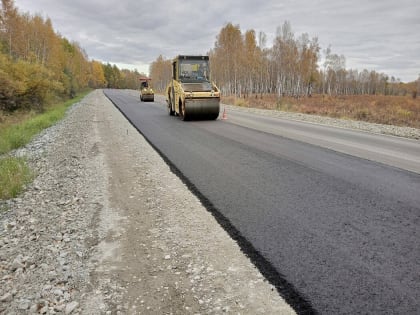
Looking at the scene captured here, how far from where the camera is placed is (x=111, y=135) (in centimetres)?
1102

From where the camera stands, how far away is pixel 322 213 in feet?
14.0

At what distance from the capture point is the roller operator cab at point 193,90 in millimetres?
14375

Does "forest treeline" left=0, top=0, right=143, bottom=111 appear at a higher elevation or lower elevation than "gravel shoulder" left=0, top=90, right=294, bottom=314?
higher

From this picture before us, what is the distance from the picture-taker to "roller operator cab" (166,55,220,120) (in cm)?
1438

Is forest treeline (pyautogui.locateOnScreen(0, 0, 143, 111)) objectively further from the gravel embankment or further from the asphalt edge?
the asphalt edge

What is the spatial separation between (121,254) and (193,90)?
1173 centimetres

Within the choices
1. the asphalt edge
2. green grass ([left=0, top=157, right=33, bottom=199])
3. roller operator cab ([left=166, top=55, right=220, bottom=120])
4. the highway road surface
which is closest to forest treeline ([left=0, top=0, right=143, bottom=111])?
roller operator cab ([left=166, top=55, right=220, bottom=120])

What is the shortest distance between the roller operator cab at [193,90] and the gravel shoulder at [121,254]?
8507 mm

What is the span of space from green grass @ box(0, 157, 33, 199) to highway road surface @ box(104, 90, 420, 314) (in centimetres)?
290

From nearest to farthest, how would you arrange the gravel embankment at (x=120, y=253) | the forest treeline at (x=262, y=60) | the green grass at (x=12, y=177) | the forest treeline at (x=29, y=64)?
the gravel embankment at (x=120, y=253)
the green grass at (x=12, y=177)
the forest treeline at (x=29, y=64)
the forest treeline at (x=262, y=60)

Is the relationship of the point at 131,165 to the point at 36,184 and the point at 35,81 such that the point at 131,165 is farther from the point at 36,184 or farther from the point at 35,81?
the point at 35,81

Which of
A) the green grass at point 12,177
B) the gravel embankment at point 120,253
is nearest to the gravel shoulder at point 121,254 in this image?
the gravel embankment at point 120,253

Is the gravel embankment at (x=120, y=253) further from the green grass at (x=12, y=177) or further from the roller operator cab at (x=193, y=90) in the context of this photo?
the roller operator cab at (x=193, y=90)

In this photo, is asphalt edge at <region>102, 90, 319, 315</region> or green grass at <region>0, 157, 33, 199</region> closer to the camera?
asphalt edge at <region>102, 90, 319, 315</region>
